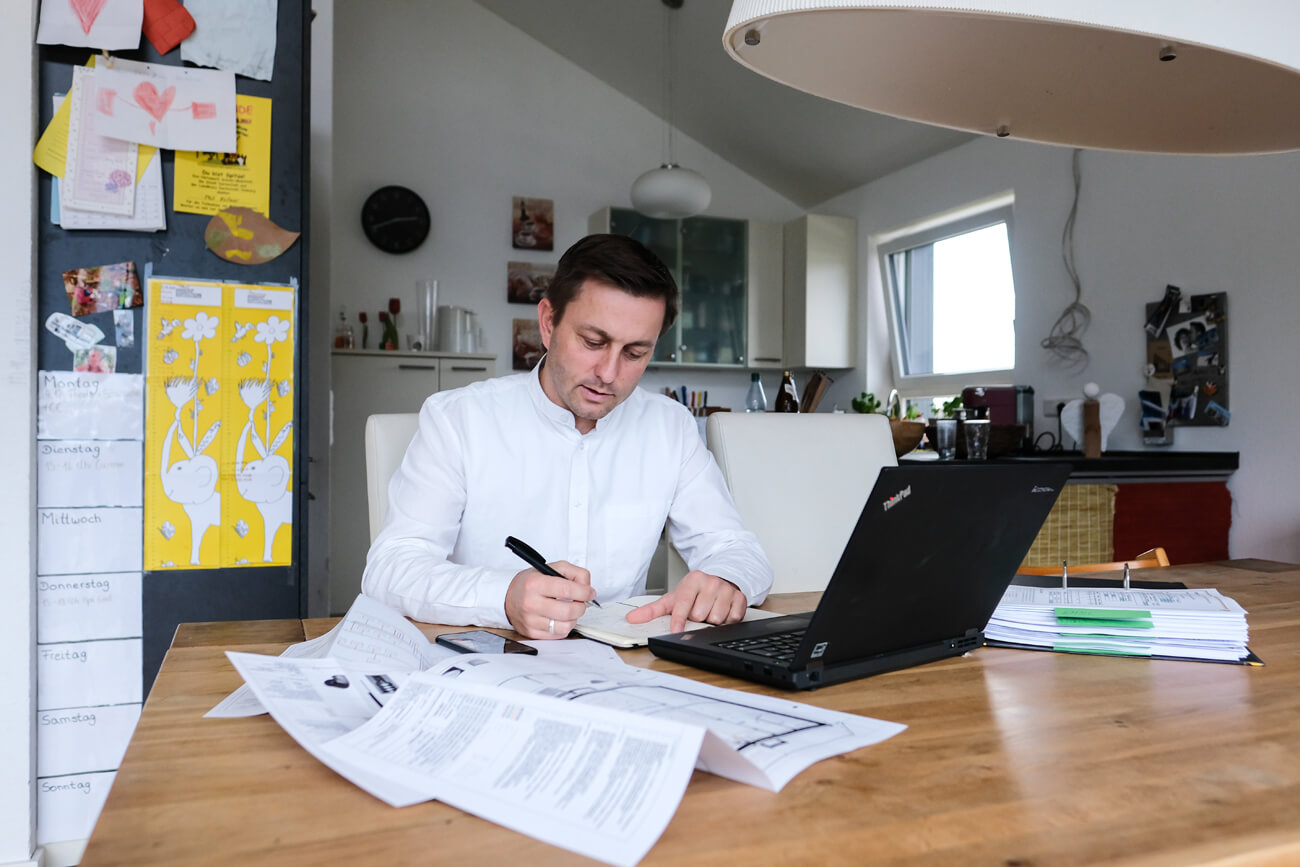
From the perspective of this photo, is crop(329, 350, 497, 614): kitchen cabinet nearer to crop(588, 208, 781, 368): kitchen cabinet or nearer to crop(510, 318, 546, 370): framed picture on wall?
crop(510, 318, 546, 370): framed picture on wall

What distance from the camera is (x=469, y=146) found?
5.61 meters

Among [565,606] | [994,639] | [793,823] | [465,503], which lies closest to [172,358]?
[465,503]

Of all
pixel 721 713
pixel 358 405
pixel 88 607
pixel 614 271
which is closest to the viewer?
pixel 721 713

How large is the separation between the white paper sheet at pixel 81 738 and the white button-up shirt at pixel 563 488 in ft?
2.94

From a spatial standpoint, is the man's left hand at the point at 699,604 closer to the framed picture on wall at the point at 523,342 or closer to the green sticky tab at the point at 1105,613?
the green sticky tab at the point at 1105,613

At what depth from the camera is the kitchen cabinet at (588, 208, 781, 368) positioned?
5656 millimetres

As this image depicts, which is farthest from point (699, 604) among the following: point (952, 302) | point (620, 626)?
point (952, 302)

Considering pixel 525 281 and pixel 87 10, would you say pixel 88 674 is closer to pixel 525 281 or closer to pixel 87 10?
pixel 87 10

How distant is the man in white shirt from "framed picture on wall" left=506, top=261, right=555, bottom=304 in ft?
13.0

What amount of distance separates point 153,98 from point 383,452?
97 centimetres

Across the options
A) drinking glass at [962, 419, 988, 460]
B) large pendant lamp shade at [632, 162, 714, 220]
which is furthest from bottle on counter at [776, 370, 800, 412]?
large pendant lamp shade at [632, 162, 714, 220]

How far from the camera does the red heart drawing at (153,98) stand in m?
1.93

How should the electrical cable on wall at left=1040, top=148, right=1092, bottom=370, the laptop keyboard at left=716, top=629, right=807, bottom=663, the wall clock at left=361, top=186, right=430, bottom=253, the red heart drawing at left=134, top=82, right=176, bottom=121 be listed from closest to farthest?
the laptop keyboard at left=716, top=629, right=807, bottom=663 < the red heart drawing at left=134, top=82, right=176, bottom=121 < the electrical cable on wall at left=1040, top=148, right=1092, bottom=370 < the wall clock at left=361, top=186, right=430, bottom=253

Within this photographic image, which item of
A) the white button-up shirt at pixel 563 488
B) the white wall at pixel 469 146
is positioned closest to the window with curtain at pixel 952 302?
the white wall at pixel 469 146
